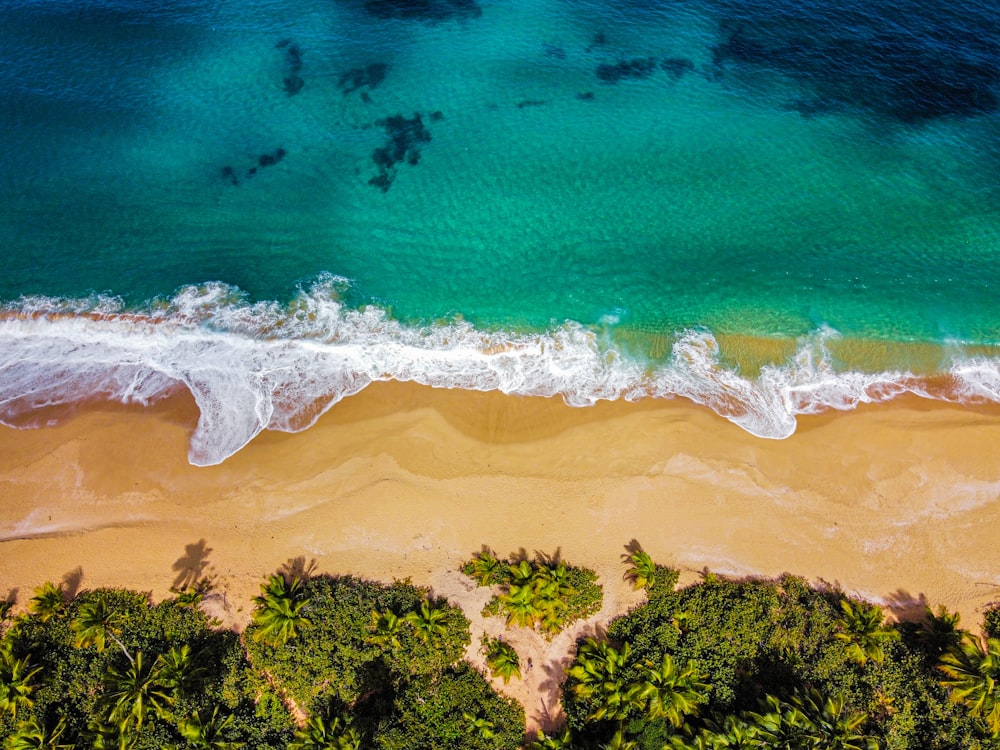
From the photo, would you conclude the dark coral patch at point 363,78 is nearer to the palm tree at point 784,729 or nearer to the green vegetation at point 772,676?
the green vegetation at point 772,676

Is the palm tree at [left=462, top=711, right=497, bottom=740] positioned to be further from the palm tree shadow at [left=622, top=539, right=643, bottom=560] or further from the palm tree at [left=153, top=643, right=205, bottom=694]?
the palm tree at [left=153, top=643, right=205, bottom=694]

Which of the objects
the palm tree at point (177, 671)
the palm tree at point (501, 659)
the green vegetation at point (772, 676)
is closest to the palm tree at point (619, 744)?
the green vegetation at point (772, 676)

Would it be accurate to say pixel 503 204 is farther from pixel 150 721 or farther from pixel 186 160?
pixel 150 721

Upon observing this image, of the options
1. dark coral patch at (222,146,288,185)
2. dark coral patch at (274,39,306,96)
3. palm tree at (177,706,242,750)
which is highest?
dark coral patch at (274,39,306,96)

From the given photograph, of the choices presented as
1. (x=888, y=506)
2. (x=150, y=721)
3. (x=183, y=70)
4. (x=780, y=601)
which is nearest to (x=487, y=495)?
(x=780, y=601)

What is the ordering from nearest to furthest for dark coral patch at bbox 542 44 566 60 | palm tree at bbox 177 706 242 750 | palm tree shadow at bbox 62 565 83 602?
palm tree at bbox 177 706 242 750 < palm tree shadow at bbox 62 565 83 602 < dark coral patch at bbox 542 44 566 60

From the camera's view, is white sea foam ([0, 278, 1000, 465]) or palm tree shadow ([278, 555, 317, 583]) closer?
palm tree shadow ([278, 555, 317, 583])

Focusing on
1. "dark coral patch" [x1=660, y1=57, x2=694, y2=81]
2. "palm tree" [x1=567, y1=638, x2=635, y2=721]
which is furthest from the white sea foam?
"dark coral patch" [x1=660, y1=57, x2=694, y2=81]
